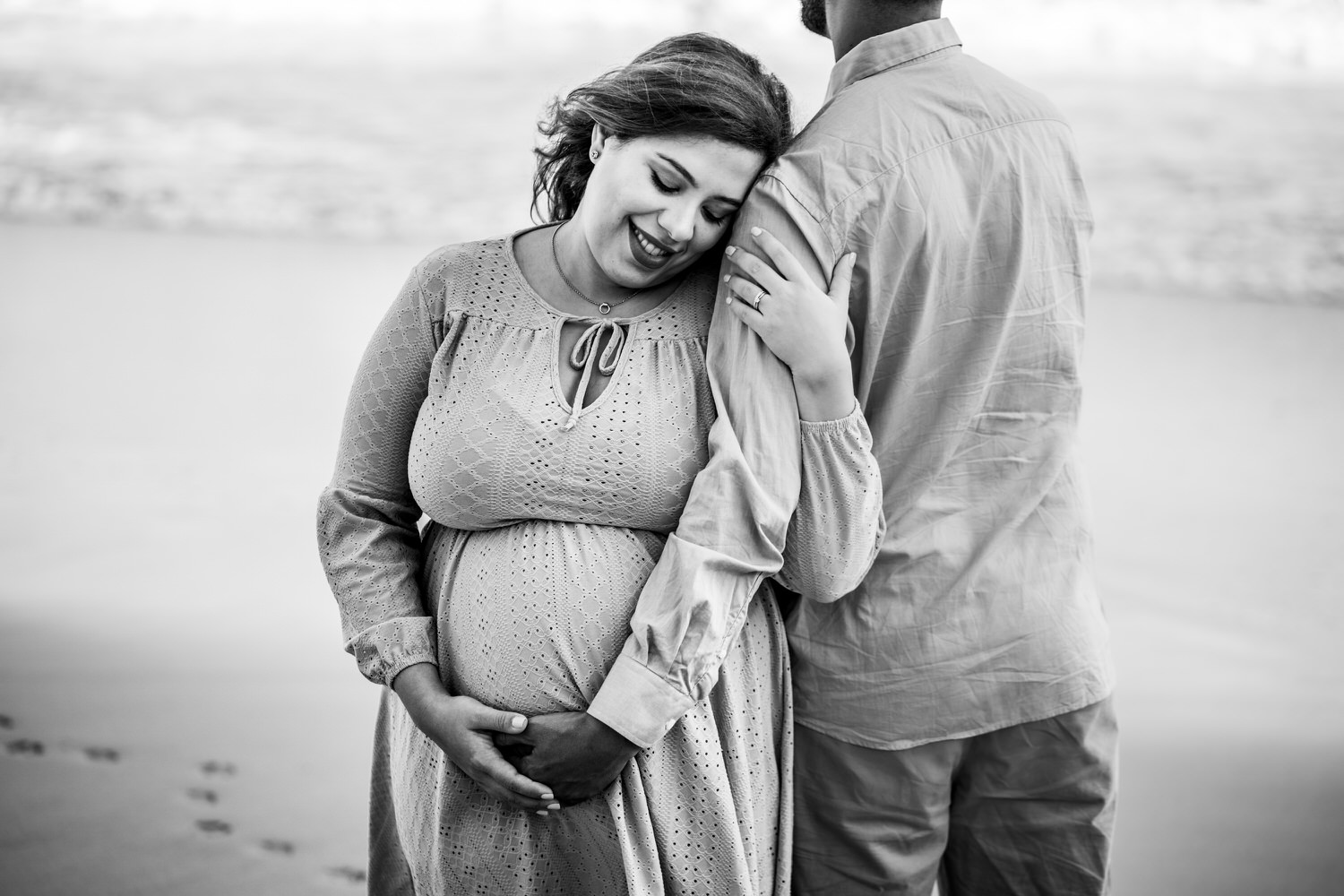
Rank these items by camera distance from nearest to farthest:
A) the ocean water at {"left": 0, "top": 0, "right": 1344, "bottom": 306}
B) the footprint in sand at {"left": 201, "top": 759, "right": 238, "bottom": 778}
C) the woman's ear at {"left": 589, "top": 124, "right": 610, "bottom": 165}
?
the woman's ear at {"left": 589, "top": 124, "right": 610, "bottom": 165}
the footprint in sand at {"left": 201, "top": 759, "right": 238, "bottom": 778}
the ocean water at {"left": 0, "top": 0, "right": 1344, "bottom": 306}

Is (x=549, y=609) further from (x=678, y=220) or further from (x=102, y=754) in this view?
(x=102, y=754)

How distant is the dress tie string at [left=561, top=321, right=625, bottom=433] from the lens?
60.6 inches

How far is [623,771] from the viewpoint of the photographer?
1.54 m

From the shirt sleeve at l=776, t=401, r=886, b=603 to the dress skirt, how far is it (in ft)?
0.56

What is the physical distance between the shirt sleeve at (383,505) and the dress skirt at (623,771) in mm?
64

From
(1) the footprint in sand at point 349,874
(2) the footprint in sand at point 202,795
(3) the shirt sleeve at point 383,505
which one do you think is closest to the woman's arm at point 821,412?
(3) the shirt sleeve at point 383,505

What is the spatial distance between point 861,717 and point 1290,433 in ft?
15.3

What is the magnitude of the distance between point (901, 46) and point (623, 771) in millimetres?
987

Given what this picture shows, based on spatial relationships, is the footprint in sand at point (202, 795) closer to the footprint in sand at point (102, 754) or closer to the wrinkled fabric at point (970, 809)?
the footprint in sand at point (102, 754)

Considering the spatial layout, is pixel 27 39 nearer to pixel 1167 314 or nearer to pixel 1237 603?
pixel 1167 314

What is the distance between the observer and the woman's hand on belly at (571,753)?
1466mm

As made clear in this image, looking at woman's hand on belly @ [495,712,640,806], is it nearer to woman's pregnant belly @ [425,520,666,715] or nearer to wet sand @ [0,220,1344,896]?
woman's pregnant belly @ [425,520,666,715]

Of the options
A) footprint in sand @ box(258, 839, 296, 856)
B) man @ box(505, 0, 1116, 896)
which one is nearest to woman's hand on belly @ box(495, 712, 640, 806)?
man @ box(505, 0, 1116, 896)

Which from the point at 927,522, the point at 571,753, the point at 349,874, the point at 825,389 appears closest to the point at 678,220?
the point at 825,389
